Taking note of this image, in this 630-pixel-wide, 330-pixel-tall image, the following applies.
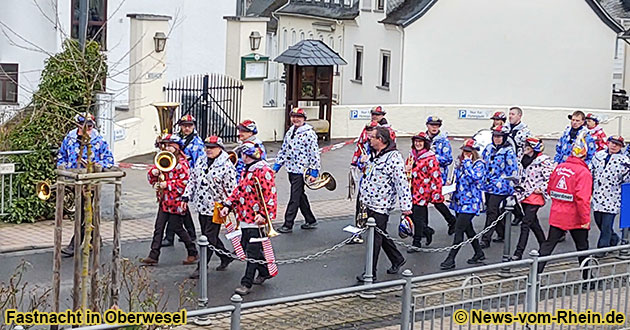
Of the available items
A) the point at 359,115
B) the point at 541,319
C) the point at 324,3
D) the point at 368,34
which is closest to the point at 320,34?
the point at 324,3

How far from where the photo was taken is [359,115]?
26.5 m

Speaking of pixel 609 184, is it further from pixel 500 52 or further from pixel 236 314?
pixel 500 52

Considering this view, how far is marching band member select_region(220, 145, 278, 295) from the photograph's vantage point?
11141 millimetres

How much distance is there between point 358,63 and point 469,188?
2603 centimetres

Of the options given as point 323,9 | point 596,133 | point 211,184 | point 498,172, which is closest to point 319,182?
point 498,172

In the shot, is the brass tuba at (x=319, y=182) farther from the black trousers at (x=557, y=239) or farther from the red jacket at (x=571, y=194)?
the red jacket at (x=571, y=194)

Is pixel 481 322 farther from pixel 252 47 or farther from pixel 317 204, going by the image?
pixel 252 47

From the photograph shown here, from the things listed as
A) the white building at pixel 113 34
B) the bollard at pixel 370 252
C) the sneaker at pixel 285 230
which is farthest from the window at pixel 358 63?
the bollard at pixel 370 252

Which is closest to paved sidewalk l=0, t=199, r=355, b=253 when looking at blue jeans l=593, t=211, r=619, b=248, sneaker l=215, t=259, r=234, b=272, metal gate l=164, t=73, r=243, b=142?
sneaker l=215, t=259, r=234, b=272

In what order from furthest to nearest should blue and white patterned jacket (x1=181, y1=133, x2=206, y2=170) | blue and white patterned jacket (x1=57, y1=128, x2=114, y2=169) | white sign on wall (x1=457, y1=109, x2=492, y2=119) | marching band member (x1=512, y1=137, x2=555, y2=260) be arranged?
white sign on wall (x1=457, y1=109, x2=492, y2=119) → marching band member (x1=512, y1=137, x2=555, y2=260) → blue and white patterned jacket (x1=181, y1=133, x2=206, y2=170) → blue and white patterned jacket (x1=57, y1=128, x2=114, y2=169)

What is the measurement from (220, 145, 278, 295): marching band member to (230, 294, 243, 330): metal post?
13.9 feet

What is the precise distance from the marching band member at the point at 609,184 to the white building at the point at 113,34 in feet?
49.6

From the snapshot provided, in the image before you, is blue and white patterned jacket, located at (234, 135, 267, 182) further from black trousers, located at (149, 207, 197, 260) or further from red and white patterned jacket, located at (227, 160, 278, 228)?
black trousers, located at (149, 207, 197, 260)

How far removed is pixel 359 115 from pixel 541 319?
17.7 meters
